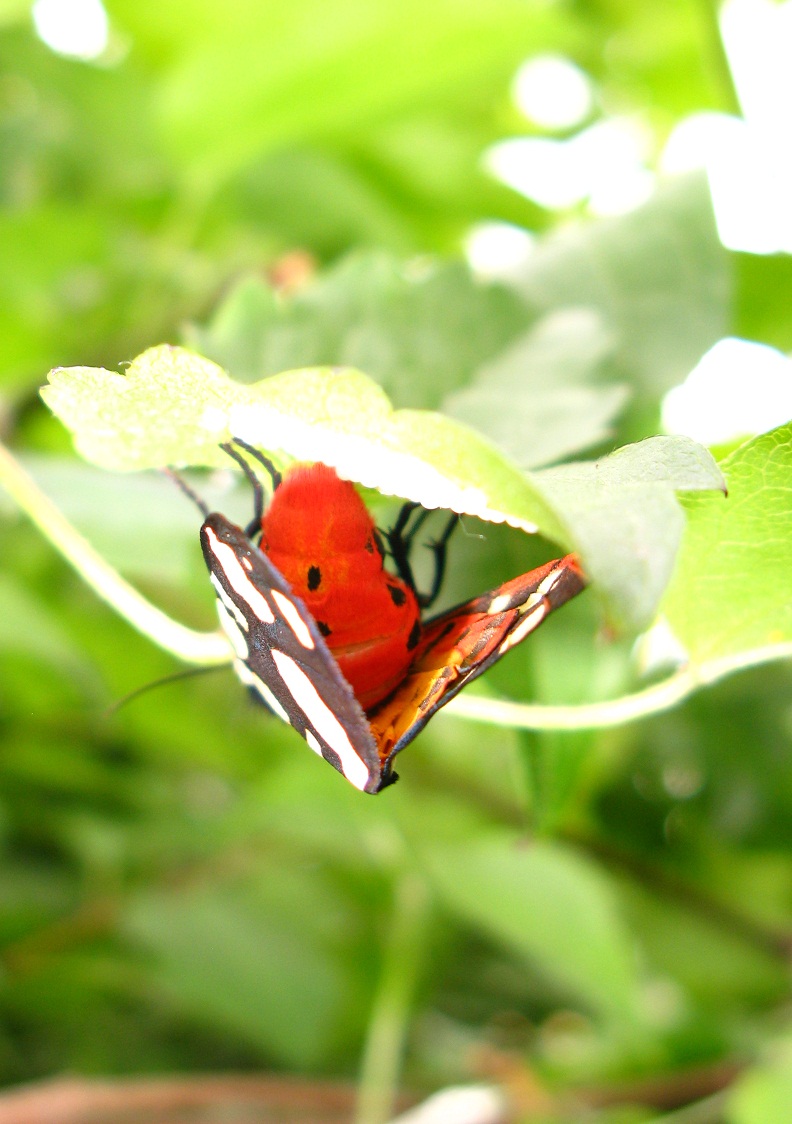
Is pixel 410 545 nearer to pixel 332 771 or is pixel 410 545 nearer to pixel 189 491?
pixel 189 491

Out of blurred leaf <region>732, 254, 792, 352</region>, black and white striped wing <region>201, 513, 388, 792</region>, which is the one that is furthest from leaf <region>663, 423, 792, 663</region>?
blurred leaf <region>732, 254, 792, 352</region>

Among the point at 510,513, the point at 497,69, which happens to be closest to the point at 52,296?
the point at 497,69

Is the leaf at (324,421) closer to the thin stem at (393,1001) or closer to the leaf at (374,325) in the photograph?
the leaf at (374,325)

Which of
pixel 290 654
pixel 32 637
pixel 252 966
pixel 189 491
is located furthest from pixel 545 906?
pixel 290 654

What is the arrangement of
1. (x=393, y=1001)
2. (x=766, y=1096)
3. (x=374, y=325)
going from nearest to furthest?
1. (x=374, y=325)
2. (x=766, y=1096)
3. (x=393, y=1001)

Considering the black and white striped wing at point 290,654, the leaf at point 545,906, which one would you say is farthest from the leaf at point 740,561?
the leaf at point 545,906
